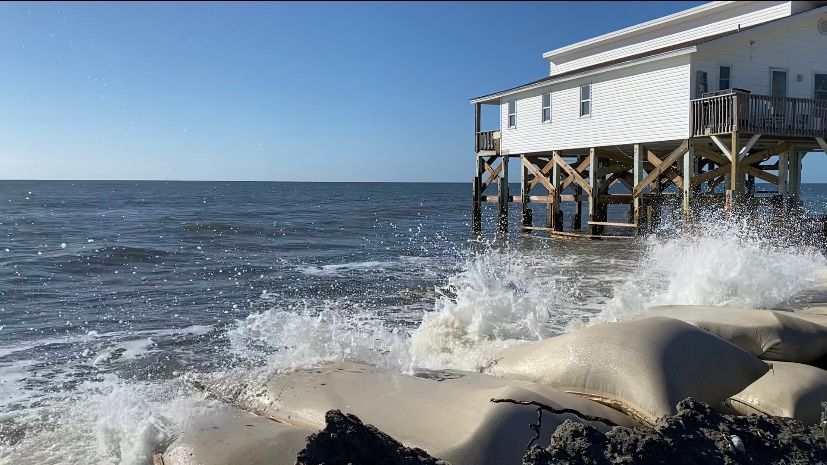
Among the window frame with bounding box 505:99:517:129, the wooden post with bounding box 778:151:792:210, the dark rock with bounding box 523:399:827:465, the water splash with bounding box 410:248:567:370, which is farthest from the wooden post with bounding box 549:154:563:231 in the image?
the dark rock with bounding box 523:399:827:465

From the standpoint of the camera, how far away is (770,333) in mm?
5715

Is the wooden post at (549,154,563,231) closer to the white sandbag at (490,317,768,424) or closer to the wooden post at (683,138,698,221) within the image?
the wooden post at (683,138,698,221)

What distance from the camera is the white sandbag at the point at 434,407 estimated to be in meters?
3.52

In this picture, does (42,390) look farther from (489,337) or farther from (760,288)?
(760,288)

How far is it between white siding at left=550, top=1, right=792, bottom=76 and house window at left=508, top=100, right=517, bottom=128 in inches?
157

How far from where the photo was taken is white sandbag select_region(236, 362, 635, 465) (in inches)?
139

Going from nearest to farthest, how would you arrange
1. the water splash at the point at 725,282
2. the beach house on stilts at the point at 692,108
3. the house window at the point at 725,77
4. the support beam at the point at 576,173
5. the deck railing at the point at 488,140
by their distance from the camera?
the water splash at the point at 725,282 → the beach house on stilts at the point at 692,108 → the house window at the point at 725,77 → the support beam at the point at 576,173 → the deck railing at the point at 488,140

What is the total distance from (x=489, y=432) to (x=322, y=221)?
31332 mm

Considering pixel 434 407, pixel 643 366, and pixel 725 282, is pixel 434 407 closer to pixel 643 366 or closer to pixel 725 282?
pixel 643 366

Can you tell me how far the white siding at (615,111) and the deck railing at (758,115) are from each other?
1.87ft

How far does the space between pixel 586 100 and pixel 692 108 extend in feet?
12.3

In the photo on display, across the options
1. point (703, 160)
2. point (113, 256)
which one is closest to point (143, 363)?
point (113, 256)

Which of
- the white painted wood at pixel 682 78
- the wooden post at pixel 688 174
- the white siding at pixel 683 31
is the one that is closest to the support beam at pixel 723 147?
the white painted wood at pixel 682 78

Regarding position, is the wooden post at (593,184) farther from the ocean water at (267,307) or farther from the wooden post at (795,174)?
the wooden post at (795,174)
